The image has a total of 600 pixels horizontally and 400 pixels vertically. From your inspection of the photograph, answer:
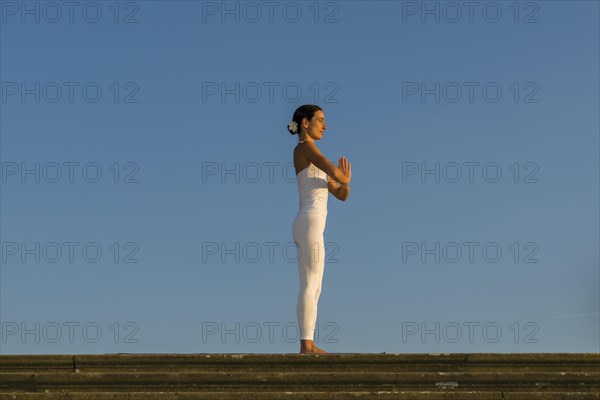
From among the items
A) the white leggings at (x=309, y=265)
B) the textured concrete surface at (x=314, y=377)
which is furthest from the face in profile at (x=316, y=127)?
the textured concrete surface at (x=314, y=377)

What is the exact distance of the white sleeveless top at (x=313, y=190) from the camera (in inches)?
421

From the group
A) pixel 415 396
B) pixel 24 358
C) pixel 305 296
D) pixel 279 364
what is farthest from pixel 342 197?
pixel 24 358

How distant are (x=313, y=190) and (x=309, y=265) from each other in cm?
93

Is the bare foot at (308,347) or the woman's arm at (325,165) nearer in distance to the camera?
the bare foot at (308,347)

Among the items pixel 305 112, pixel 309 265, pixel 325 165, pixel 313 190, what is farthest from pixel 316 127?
pixel 309 265

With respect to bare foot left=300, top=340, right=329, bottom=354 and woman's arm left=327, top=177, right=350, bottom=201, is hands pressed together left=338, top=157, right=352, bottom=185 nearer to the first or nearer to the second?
woman's arm left=327, top=177, right=350, bottom=201

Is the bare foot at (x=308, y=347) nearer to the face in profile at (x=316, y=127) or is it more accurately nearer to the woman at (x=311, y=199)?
the woman at (x=311, y=199)

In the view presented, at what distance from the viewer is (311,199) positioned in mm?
10727

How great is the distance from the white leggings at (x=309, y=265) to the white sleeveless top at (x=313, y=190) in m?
0.13

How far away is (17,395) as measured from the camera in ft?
27.5

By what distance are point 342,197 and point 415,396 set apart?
11.0ft

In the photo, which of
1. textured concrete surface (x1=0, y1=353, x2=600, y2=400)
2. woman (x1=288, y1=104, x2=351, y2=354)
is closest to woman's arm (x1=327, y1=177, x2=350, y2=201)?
woman (x1=288, y1=104, x2=351, y2=354)

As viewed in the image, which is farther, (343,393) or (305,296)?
(305,296)

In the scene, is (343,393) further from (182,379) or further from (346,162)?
(346,162)
